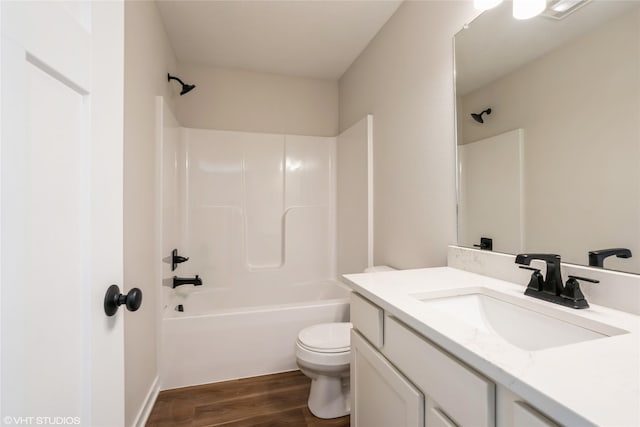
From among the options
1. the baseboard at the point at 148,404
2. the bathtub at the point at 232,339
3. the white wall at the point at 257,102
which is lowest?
the baseboard at the point at 148,404

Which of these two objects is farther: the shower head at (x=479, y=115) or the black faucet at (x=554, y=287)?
the shower head at (x=479, y=115)

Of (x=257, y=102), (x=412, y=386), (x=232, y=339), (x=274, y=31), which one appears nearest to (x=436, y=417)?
(x=412, y=386)

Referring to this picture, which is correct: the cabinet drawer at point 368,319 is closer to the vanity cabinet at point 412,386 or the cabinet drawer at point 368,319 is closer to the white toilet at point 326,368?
the vanity cabinet at point 412,386

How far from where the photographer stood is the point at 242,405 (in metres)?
1.67

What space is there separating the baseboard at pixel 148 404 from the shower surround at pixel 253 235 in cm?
36

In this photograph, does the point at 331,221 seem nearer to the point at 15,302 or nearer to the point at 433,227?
the point at 433,227

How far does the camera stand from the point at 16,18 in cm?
40

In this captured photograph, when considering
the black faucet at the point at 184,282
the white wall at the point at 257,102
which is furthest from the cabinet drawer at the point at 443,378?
the white wall at the point at 257,102

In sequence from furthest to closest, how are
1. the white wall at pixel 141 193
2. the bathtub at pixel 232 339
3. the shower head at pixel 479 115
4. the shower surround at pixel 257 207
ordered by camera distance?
the shower surround at pixel 257 207 → the bathtub at pixel 232 339 → the white wall at pixel 141 193 → the shower head at pixel 479 115

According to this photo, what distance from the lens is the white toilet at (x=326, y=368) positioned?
4.89 ft

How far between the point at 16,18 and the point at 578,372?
1043mm

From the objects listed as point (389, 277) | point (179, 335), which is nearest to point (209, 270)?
point (179, 335)

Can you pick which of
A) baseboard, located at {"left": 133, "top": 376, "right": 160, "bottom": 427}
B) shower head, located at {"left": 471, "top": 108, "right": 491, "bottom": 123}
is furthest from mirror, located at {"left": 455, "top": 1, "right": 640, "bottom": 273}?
baseboard, located at {"left": 133, "top": 376, "right": 160, "bottom": 427}

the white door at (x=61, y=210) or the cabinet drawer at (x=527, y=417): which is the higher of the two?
the white door at (x=61, y=210)
